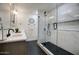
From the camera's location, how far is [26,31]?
2127 mm

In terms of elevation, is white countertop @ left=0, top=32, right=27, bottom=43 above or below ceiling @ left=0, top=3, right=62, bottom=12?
below

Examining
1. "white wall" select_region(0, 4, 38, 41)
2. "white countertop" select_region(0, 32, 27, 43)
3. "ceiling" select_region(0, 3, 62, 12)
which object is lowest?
Answer: "white countertop" select_region(0, 32, 27, 43)

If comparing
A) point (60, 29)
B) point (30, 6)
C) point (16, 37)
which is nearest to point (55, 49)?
point (60, 29)

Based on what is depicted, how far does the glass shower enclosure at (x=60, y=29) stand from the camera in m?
2.04

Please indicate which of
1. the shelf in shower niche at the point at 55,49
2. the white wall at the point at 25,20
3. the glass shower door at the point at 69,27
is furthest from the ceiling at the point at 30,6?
the shelf in shower niche at the point at 55,49

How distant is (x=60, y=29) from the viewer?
223 cm

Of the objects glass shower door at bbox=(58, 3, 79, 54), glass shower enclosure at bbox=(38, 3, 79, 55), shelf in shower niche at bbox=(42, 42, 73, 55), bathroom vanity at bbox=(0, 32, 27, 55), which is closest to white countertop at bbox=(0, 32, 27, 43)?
bathroom vanity at bbox=(0, 32, 27, 55)

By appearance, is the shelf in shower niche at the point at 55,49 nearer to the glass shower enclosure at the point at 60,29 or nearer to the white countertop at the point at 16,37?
the glass shower enclosure at the point at 60,29

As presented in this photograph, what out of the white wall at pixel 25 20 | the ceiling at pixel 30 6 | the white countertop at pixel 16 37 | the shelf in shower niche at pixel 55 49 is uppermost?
the ceiling at pixel 30 6

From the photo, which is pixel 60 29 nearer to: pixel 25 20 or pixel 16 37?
pixel 25 20

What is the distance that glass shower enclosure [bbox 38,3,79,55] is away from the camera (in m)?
2.04

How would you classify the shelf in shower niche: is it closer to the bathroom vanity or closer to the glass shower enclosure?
the glass shower enclosure

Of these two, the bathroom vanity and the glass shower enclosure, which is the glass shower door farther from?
the bathroom vanity

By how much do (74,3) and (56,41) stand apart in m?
0.86
